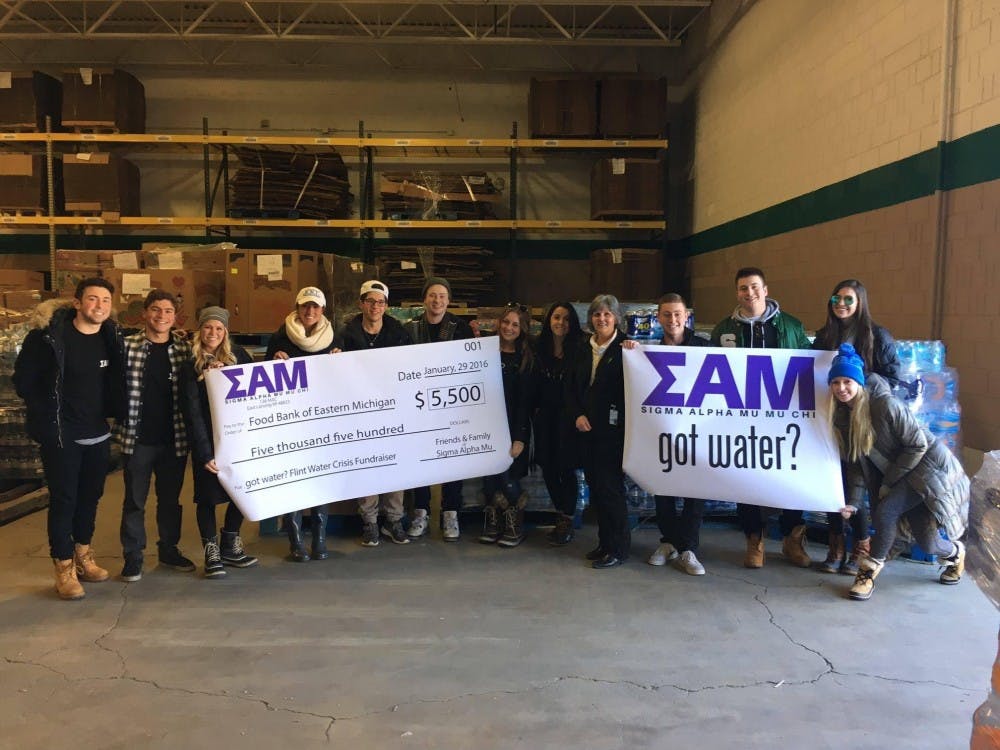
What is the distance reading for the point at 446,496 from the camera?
482 centimetres

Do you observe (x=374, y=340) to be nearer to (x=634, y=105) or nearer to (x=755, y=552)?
(x=755, y=552)

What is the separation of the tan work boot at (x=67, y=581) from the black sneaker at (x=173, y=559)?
0.48 metres

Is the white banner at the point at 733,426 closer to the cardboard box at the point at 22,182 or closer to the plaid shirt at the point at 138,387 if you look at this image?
the plaid shirt at the point at 138,387

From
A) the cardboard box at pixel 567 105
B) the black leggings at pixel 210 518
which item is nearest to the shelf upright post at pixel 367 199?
the cardboard box at pixel 567 105

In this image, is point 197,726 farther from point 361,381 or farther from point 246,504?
point 361,381

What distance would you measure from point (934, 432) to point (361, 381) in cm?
349

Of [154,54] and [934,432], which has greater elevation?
[154,54]

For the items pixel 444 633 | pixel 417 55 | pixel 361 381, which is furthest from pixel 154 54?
pixel 444 633

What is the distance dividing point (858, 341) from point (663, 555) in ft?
5.37

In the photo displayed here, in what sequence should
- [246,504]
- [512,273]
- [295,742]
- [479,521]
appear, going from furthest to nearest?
1. [512,273]
2. [479,521]
3. [246,504]
4. [295,742]

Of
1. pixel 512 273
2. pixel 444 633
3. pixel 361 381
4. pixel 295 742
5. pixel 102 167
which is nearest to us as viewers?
pixel 295 742

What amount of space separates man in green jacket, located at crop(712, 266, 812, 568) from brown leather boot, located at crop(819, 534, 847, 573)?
11 cm

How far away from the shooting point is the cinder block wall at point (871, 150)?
4426 millimetres

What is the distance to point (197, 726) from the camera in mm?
2662
